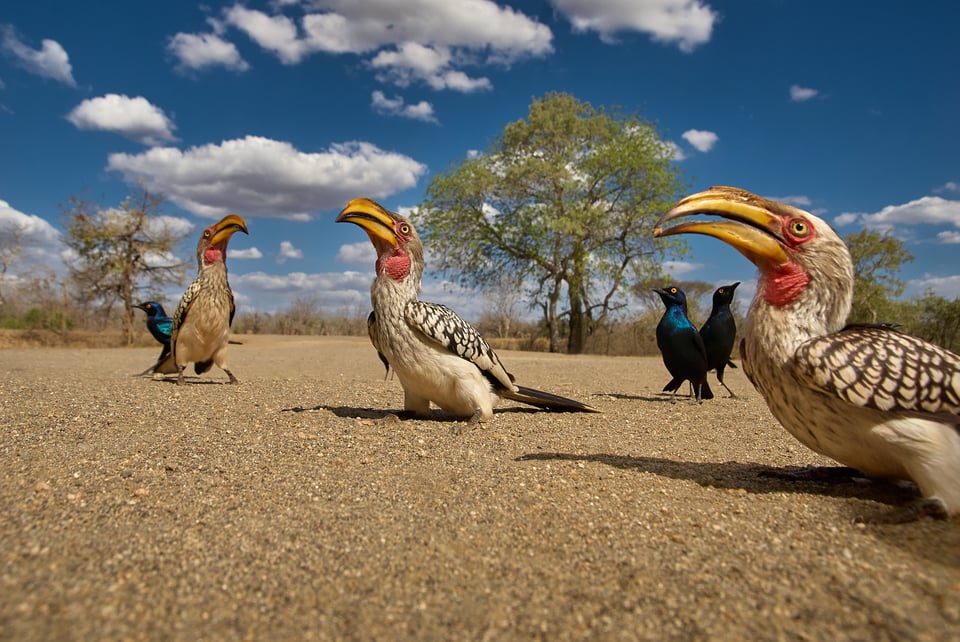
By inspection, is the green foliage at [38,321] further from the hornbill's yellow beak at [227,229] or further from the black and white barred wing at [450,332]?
the black and white barred wing at [450,332]

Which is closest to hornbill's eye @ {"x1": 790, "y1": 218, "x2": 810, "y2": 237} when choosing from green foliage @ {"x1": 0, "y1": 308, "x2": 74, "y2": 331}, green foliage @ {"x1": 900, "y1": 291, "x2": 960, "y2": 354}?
green foliage @ {"x1": 900, "y1": 291, "x2": 960, "y2": 354}

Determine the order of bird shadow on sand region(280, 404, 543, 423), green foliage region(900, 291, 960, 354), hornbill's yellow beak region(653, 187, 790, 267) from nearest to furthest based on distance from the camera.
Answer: hornbill's yellow beak region(653, 187, 790, 267), bird shadow on sand region(280, 404, 543, 423), green foliage region(900, 291, 960, 354)

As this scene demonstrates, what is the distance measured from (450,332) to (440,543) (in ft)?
8.04

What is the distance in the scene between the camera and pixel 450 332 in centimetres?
450

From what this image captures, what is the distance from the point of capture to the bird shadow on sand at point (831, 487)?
2.08m

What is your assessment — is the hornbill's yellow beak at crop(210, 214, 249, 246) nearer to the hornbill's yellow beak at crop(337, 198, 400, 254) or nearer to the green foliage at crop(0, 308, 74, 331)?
the hornbill's yellow beak at crop(337, 198, 400, 254)

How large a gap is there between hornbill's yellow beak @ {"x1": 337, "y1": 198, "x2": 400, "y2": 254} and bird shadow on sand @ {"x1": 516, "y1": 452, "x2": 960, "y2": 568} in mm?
2085

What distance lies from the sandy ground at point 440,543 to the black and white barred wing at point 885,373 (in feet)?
1.61

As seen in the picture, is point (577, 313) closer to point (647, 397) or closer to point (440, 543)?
point (647, 397)

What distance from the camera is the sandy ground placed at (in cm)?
164

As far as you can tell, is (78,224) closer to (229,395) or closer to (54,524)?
(229,395)

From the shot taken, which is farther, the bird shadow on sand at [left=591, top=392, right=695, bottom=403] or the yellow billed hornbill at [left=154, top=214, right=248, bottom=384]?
the bird shadow on sand at [left=591, top=392, right=695, bottom=403]

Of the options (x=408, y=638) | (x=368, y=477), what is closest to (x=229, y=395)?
(x=368, y=477)

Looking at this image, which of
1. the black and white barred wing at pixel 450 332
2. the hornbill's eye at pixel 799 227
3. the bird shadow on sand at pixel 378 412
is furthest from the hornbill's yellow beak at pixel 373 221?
the hornbill's eye at pixel 799 227
